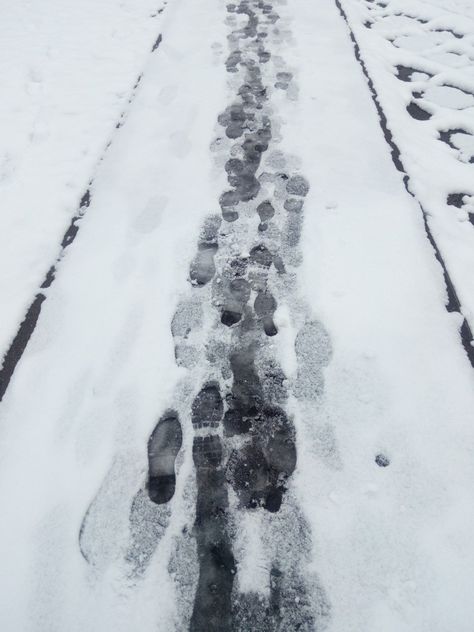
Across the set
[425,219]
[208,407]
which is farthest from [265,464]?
[425,219]

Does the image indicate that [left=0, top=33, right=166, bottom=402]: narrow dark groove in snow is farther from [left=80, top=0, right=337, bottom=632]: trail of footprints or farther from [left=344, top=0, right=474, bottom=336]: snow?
[left=344, top=0, right=474, bottom=336]: snow

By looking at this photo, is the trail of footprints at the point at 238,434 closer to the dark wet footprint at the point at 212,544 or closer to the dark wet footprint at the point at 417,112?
the dark wet footprint at the point at 212,544

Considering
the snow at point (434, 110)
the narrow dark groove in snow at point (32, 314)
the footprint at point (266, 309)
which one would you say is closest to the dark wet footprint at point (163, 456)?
the footprint at point (266, 309)

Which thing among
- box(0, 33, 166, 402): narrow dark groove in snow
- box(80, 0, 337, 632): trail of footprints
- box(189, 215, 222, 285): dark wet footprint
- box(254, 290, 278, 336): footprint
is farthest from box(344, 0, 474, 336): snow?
box(0, 33, 166, 402): narrow dark groove in snow

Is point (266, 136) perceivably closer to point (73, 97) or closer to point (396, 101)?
point (396, 101)

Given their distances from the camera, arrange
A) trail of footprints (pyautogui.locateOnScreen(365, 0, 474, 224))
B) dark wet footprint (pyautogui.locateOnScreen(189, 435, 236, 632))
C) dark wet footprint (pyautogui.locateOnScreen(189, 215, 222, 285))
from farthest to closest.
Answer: trail of footprints (pyautogui.locateOnScreen(365, 0, 474, 224)) → dark wet footprint (pyautogui.locateOnScreen(189, 215, 222, 285)) → dark wet footprint (pyautogui.locateOnScreen(189, 435, 236, 632))

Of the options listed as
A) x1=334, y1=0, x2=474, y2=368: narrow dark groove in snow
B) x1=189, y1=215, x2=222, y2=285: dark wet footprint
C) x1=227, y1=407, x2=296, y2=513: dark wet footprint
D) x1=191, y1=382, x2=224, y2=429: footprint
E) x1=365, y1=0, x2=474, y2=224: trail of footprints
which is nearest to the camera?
x1=227, y1=407, x2=296, y2=513: dark wet footprint

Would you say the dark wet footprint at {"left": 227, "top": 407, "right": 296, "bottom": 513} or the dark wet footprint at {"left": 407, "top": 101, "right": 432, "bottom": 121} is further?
the dark wet footprint at {"left": 407, "top": 101, "right": 432, "bottom": 121}

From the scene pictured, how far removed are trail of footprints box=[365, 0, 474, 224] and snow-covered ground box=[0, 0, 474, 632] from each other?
0.03 metres

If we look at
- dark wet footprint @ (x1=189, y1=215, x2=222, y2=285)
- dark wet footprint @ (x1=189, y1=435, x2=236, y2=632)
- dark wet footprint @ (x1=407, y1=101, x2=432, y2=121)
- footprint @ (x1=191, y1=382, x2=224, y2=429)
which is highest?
dark wet footprint @ (x1=407, y1=101, x2=432, y2=121)

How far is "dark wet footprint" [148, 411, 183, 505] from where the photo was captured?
4.29ft

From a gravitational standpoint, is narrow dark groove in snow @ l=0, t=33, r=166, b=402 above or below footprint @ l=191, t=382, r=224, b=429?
above

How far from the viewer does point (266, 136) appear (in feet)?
8.36

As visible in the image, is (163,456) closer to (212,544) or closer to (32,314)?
(212,544)
